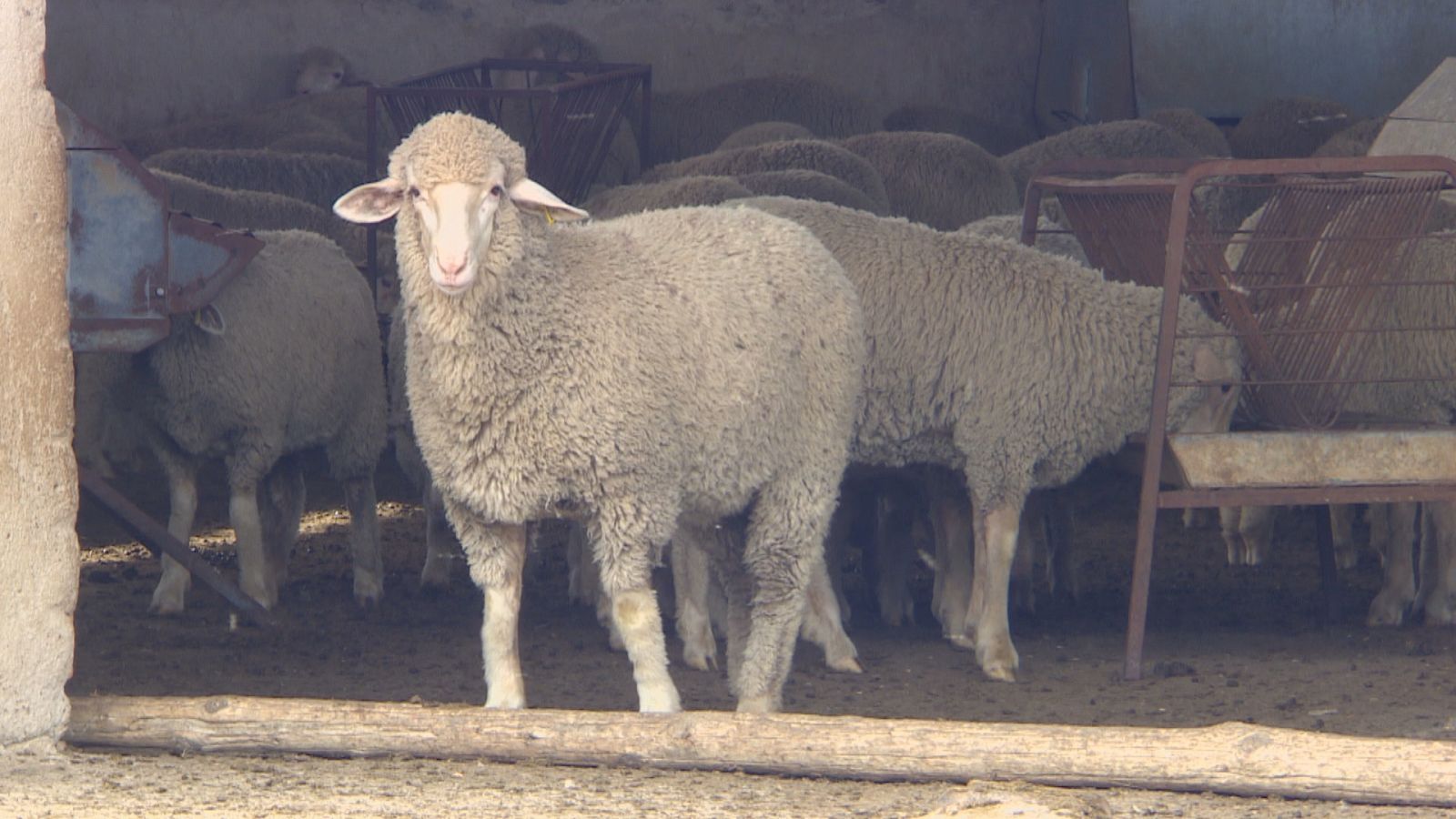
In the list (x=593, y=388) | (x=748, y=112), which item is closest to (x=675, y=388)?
(x=593, y=388)

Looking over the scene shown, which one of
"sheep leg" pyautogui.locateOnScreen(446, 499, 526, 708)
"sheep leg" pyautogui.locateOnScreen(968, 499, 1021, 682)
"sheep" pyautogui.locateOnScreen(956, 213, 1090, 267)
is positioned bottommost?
"sheep leg" pyautogui.locateOnScreen(968, 499, 1021, 682)

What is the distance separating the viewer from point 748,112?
14875 mm

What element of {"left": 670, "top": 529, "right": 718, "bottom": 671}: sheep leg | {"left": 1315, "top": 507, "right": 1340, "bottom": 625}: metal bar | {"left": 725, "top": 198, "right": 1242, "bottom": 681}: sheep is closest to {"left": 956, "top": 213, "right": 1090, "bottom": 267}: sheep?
{"left": 725, "top": 198, "right": 1242, "bottom": 681}: sheep

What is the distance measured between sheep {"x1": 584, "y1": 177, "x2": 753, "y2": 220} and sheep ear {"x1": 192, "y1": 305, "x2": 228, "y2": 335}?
1689 millimetres

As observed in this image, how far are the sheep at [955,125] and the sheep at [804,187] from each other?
5.35 m

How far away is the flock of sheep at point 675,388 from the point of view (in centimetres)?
536

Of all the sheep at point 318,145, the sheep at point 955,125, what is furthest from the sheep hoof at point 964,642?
the sheep at point 955,125

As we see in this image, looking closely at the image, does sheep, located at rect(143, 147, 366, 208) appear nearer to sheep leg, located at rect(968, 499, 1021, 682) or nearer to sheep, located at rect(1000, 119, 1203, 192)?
sheep, located at rect(1000, 119, 1203, 192)

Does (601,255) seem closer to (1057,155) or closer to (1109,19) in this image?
(1057,155)

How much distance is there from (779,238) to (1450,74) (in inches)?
193

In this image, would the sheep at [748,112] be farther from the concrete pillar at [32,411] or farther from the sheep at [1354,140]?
the concrete pillar at [32,411]

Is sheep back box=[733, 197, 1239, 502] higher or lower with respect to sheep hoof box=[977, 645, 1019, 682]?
higher

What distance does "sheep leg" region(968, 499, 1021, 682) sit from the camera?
6980mm

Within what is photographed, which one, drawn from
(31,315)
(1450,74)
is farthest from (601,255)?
(1450,74)
